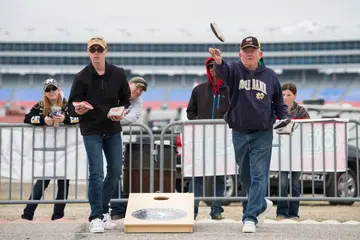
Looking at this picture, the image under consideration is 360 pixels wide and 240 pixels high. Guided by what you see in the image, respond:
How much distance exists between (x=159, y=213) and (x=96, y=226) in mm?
602

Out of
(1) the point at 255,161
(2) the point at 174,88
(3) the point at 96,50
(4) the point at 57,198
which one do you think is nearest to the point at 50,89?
(4) the point at 57,198

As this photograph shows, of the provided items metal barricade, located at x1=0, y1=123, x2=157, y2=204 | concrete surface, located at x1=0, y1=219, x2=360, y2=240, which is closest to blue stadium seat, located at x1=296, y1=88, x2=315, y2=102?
metal barricade, located at x1=0, y1=123, x2=157, y2=204

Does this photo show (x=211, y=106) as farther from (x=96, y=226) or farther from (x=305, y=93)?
(x=305, y=93)

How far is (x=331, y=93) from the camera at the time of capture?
82.7 metres

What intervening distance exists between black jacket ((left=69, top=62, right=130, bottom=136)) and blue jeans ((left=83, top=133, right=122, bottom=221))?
96mm

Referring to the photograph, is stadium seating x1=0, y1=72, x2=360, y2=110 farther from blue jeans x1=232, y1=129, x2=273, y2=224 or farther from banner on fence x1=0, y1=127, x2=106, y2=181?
blue jeans x1=232, y1=129, x2=273, y2=224

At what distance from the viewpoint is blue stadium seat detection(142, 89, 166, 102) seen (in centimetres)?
8215

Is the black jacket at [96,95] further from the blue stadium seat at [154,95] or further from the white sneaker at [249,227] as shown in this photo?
the blue stadium seat at [154,95]

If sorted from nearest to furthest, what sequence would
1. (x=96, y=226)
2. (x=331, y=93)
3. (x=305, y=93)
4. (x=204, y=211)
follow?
(x=96, y=226), (x=204, y=211), (x=331, y=93), (x=305, y=93)

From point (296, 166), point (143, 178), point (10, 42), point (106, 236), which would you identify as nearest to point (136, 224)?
point (106, 236)

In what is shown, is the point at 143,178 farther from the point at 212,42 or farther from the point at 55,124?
the point at 212,42

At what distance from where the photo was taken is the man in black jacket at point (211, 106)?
304 inches

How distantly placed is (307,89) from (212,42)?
19.8 m

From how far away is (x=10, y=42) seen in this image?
101m
